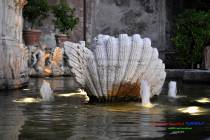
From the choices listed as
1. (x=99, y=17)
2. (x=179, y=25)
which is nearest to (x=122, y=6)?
(x=99, y=17)

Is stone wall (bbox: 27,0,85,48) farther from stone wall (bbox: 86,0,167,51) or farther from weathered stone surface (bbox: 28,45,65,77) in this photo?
weathered stone surface (bbox: 28,45,65,77)

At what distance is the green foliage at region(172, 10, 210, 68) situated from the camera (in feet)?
52.0

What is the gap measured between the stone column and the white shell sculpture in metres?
2.01

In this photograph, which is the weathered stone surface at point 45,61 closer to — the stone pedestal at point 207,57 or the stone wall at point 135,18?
the stone pedestal at point 207,57

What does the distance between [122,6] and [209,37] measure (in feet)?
22.9

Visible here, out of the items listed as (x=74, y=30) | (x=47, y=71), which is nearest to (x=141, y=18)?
(x=74, y=30)

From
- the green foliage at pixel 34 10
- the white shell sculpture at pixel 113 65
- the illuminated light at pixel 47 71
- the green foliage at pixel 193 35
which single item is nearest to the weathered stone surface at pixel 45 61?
the illuminated light at pixel 47 71

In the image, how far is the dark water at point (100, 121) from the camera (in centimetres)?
351

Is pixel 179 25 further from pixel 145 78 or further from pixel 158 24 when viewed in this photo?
pixel 145 78

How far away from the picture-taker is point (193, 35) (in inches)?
626

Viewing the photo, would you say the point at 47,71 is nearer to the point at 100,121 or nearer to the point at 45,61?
the point at 45,61

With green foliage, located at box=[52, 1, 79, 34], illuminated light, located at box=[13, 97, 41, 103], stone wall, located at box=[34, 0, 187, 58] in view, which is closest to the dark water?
illuminated light, located at box=[13, 97, 41, 103]

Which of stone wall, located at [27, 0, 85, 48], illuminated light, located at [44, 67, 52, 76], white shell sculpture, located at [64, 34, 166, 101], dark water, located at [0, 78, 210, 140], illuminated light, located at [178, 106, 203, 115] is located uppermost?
stone wall, located at [27, 0, 85, 48]

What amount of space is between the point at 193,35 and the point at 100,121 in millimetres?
12107
